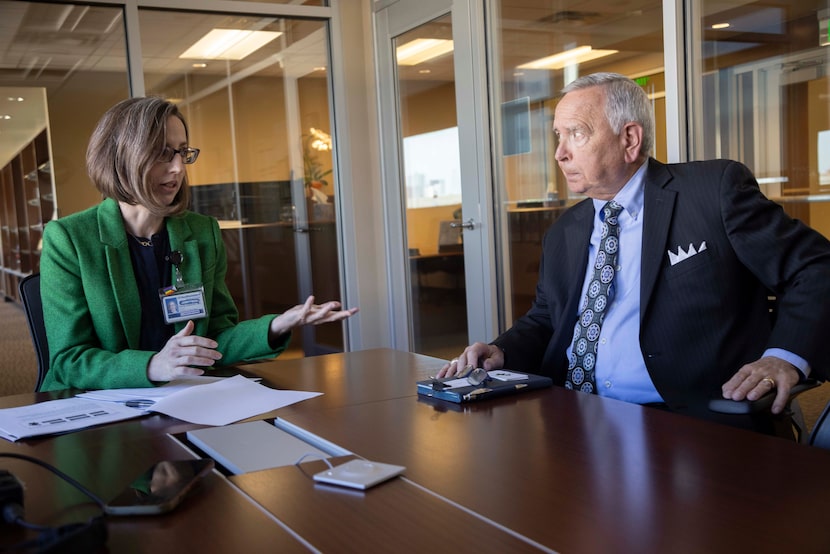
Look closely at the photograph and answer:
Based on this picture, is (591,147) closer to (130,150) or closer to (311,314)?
(311,314)

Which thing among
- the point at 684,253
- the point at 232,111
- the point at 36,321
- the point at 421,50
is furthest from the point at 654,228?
the point at 232,111

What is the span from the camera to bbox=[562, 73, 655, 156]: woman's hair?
243 centimetres

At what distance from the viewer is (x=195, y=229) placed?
251cm

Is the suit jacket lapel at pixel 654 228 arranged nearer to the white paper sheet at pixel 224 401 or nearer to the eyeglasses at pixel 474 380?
the eyeglasses at pixel 474 380

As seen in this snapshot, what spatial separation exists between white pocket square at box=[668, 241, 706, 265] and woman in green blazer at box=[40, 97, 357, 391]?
863mm

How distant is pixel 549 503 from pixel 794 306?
1.19 meters

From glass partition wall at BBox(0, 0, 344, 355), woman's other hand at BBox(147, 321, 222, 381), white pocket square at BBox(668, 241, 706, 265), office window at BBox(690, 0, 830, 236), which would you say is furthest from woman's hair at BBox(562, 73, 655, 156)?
glass partition wall at BBox(0, 0, 344, 355)

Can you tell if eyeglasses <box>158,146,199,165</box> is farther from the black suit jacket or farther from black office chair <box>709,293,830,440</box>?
black office chair <box>709,293,830,440</box>

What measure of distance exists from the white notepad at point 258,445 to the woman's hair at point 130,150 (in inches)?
38.9

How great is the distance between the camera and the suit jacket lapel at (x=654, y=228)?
217cm

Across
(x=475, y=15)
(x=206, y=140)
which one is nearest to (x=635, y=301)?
(x=475, y=15)

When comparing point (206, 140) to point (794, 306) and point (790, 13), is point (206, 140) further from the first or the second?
point (794, 306)

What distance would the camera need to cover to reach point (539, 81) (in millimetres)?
4262

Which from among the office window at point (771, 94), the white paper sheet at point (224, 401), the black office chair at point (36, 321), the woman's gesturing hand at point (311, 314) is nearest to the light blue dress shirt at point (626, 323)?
the woman's gesturing hand at point (311, 314)
